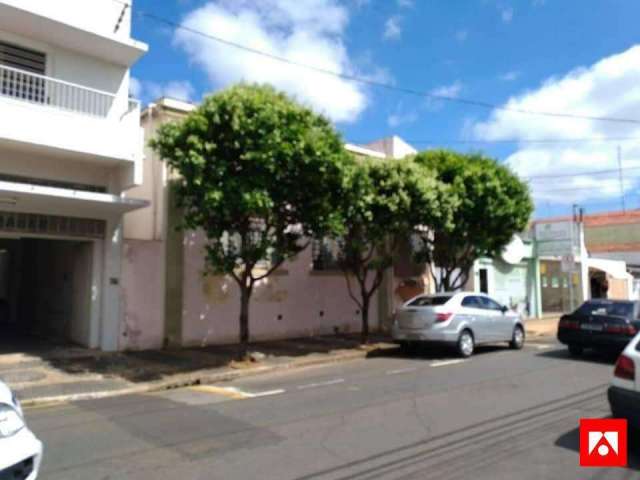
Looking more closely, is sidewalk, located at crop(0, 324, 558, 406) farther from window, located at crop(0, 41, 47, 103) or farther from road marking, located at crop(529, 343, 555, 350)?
window, located at crop(0, 41, 47, 103)

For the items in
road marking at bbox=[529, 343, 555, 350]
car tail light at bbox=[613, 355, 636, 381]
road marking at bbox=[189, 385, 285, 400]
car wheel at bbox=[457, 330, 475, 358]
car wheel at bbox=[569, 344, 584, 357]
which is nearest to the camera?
car tail light at bbox=[613, 355, 636, 381]

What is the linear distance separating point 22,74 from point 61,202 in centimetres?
317

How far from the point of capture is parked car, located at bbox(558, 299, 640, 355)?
40.1 feet

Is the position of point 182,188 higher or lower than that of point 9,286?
higher

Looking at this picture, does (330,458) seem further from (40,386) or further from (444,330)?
(444,330)

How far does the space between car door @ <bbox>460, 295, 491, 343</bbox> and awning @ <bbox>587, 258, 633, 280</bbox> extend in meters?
19.7

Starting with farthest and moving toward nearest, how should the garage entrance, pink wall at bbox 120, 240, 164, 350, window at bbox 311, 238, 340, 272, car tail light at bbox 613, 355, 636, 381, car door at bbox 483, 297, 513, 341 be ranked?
window at bbox 311, 238, 340, 272 < car door at bbox 483, 297, 513, 341 < the garage entrance < pink wall at bbox 120, 240, 164, 350 < car tail light at bbox 613, 355, 636, 381

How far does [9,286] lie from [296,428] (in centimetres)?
1595

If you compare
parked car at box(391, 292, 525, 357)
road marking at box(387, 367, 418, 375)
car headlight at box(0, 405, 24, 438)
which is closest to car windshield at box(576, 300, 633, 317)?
parked car at box(391, 292, 525, 357)

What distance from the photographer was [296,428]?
662cm

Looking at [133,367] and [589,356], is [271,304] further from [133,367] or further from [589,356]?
[589,356]

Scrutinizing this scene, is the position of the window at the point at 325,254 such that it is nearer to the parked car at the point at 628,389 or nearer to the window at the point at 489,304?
the window at the point at 489,304

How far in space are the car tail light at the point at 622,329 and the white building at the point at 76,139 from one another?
10.9 m

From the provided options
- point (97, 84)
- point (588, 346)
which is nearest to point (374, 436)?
point (588, 346)
